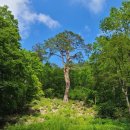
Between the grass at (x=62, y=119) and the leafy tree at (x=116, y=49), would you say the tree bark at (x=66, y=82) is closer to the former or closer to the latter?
the grass at (x=62, y=119)

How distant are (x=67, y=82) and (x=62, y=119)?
17541mm

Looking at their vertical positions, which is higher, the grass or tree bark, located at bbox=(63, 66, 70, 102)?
tree bark, located at bbox=(63, 66, 70, 102)

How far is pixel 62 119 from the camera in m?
31.9

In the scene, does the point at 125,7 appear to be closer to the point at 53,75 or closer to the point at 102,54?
the point at 102,54

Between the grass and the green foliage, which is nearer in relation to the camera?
the grass

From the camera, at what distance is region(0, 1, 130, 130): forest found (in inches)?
1107

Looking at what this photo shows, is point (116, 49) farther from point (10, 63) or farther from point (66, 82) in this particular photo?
point (66, 82)

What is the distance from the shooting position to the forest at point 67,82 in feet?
92.2

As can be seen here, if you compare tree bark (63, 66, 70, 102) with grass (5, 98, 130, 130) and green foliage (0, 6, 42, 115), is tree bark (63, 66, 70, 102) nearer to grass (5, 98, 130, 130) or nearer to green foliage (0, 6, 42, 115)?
grass (5, 98, 130, 130)

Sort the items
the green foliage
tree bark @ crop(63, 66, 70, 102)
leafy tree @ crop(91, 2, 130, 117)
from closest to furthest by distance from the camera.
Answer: leafy tree @ crop(91, 2, 130, 117) → the green foliage → tree bark @ crop(63, 66, 70, 102)

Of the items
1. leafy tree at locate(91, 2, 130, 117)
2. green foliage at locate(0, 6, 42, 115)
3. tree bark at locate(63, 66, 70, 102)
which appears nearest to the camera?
leafy tree at locate(91, 2, 130, 117)

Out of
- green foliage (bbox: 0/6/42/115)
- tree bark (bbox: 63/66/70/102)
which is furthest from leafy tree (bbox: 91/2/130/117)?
tree bark (bbox: 63/66/70/102)

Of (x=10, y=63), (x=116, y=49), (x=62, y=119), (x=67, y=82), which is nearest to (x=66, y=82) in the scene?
(x=67, y=82)

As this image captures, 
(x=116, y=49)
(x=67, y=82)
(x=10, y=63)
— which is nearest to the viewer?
(x=116, y=49)
